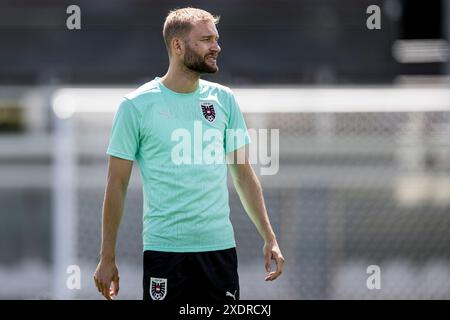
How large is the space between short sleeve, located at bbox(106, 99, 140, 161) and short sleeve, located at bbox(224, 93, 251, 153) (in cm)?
21

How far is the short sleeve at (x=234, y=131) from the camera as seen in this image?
6.42ft

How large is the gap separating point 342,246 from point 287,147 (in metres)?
0.51


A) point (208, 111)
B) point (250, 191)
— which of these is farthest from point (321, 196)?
point (208, 111)

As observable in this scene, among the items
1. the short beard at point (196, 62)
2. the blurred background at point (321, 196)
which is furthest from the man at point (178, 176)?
the blurred background at point (321, 196)

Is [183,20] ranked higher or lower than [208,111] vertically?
higher

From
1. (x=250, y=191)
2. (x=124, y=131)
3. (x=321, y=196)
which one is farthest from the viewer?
(x=321, y=196)

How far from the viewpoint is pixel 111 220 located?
6.23 feet

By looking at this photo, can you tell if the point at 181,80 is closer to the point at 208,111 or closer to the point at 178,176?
the point at 208,111

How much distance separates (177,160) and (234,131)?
160 mm

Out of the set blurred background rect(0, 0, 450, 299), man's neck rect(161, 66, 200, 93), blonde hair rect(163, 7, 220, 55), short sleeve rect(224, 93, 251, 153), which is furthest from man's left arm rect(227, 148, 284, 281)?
blurred background rect(0, 0, 450, 299)

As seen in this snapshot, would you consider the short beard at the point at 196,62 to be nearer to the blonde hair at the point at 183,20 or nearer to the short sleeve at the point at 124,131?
the blonde hair at the point at 183,20

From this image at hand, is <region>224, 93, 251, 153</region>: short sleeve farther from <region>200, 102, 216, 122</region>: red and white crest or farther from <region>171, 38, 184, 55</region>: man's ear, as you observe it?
<region>171, 38, 184, 55</region>: man's ear
